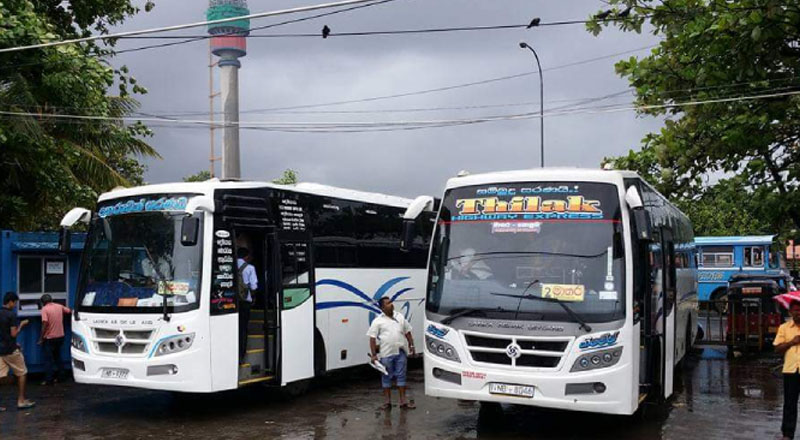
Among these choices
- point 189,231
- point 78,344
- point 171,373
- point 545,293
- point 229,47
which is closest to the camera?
point 545,293

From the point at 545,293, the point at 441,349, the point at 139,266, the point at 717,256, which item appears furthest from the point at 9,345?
the point at 717,256

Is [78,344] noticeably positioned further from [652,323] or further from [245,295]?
[652,323]

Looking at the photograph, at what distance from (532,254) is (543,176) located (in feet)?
3.28

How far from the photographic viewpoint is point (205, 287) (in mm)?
10641

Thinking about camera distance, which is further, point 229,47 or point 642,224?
point 229,47

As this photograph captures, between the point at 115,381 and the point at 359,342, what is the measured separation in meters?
4.55

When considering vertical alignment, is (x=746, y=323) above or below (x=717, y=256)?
below

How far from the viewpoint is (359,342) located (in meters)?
14.1

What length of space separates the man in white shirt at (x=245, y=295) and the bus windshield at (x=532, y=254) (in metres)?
2.93

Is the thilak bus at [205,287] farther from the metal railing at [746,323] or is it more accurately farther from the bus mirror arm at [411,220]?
the metal railing at [746,323]

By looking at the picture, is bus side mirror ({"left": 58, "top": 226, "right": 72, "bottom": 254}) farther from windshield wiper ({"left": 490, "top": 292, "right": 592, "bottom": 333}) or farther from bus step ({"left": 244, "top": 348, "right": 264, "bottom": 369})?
windshield wiper ({"left": 490, "top": 292, "right": 592, "bottom": 333})

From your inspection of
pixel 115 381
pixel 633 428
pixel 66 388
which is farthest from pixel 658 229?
pixel 66 388

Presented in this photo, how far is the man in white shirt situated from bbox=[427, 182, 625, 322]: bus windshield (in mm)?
2932

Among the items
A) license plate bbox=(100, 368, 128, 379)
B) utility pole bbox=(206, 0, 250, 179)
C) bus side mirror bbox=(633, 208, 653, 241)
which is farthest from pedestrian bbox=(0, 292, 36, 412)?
utility pole bbox=(206, 0, 250, 179)
